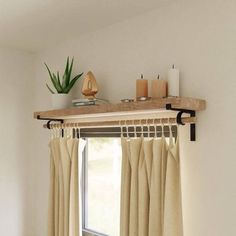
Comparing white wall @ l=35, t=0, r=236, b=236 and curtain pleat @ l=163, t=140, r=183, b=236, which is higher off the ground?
white wall @ l=35, t=0, r=236, b=236

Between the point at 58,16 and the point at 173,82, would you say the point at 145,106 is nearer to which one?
the point at 173,82

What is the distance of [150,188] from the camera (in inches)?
66.2

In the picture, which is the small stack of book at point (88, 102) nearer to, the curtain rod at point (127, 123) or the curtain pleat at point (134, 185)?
the curtain rod at point (127, 123)

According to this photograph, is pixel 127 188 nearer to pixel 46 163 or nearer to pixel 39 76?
pixel 46 163

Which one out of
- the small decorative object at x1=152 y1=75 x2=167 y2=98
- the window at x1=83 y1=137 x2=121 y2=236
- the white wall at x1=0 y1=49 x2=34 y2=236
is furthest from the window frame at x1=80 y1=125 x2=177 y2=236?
the white wall at x1=0 y1=49 x2=34 y2=236

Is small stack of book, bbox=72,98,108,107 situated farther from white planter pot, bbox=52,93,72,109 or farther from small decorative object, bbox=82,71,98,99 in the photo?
white planter pot, bbox=52,93,72,109

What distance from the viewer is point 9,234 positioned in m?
2.61

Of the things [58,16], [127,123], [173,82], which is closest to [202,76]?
[173,82]

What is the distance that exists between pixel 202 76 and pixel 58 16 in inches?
38.8

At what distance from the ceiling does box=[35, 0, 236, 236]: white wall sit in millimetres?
115

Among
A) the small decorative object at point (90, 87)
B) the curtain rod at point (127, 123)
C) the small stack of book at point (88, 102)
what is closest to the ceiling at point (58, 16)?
the small decorative object at point (90, 87)

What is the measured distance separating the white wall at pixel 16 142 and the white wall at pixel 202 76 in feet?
3.64

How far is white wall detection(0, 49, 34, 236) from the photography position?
2.61m

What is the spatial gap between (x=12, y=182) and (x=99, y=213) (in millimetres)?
831
